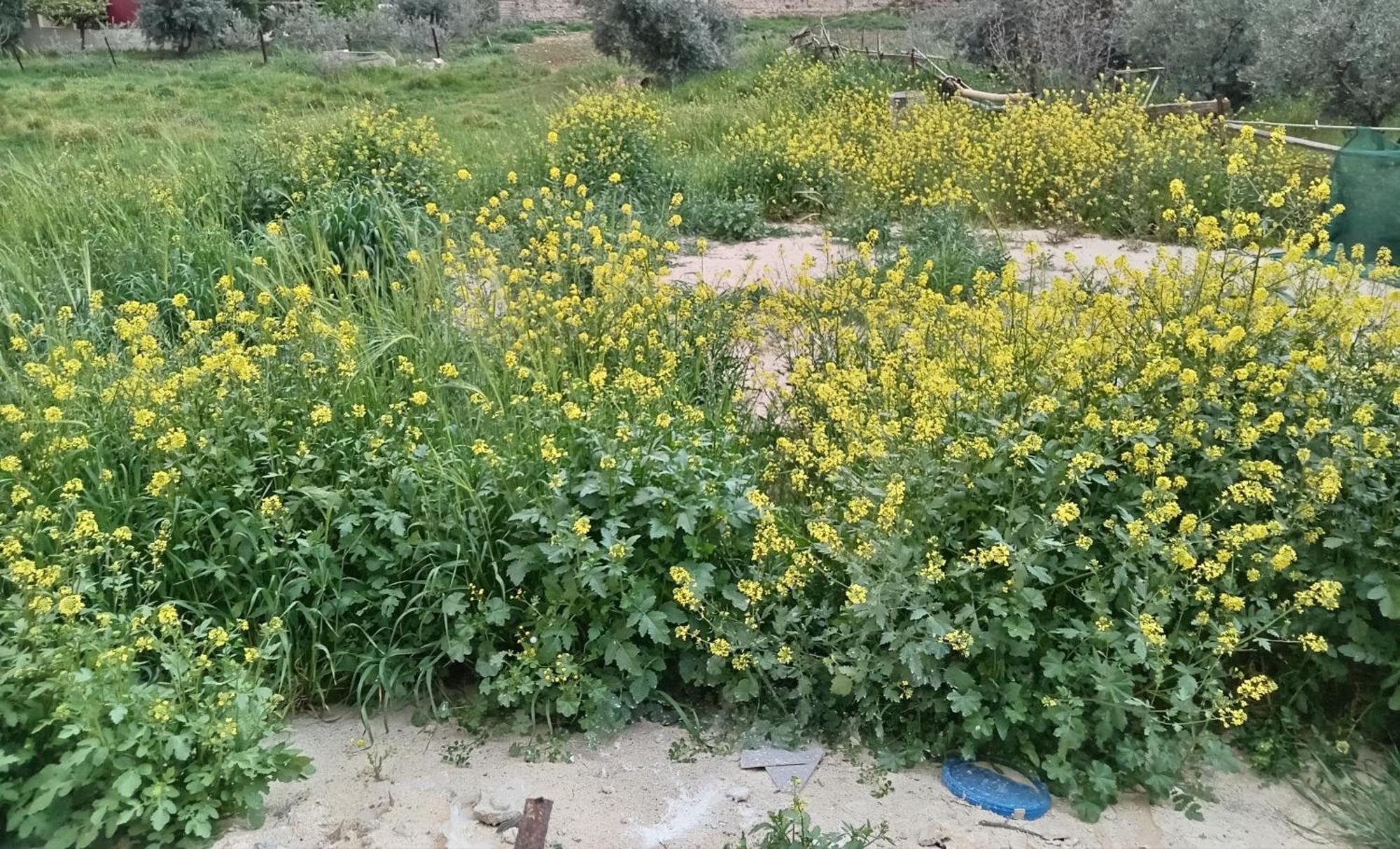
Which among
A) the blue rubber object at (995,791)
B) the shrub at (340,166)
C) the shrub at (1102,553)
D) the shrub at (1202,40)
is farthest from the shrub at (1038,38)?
the blue rubber object at (995,791)

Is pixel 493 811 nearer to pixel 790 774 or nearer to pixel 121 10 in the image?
pixel 790 774

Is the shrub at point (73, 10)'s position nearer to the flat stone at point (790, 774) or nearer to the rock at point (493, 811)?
the rock at point (493, 811)

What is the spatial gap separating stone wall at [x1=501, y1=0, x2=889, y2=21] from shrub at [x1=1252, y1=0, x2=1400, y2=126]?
60.0ft

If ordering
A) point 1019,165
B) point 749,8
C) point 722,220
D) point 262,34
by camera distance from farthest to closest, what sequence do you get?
point 749,8, point 262,34, point 1019,165, point 722,220

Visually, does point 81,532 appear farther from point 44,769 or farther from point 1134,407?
point 1134,407

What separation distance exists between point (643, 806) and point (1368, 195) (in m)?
7.28

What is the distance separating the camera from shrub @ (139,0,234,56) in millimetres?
20953

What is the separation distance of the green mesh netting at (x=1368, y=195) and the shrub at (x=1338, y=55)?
3048 mm

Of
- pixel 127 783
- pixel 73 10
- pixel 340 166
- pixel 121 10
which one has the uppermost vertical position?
pixel 121 10

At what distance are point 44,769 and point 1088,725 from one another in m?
2.62

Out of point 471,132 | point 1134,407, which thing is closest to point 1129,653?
point 1134,407

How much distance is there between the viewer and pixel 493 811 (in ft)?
8.86

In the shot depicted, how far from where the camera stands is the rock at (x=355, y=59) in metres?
17.7

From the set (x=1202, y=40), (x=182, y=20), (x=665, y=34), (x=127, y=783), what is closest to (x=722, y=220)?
(x=127, y=783)
